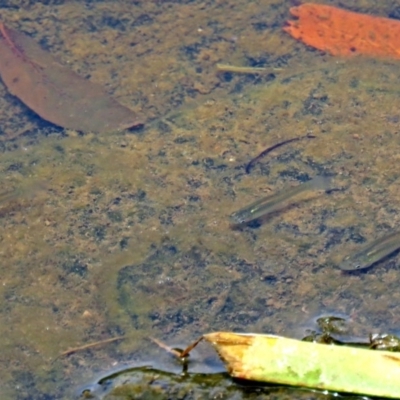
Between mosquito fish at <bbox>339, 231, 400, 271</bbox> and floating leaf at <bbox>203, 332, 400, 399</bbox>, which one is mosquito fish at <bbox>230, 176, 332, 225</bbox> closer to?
mosquito fish at <bbox>339, 231, 400, 271</bbox>

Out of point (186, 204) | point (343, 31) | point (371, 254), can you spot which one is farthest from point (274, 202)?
point (343, 31)

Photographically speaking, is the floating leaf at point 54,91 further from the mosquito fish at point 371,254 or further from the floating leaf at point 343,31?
the mosquito fish at point 371,254

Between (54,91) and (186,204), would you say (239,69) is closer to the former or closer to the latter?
(54,91)

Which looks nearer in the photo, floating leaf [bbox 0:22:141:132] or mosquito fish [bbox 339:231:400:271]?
mosquito fish [bbox 339:231:400:271]

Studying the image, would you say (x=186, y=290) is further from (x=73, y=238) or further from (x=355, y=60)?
(x=355, y=60)

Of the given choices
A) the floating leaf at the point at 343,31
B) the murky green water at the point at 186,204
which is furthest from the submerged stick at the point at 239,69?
the floating leaf at the point at 343,31

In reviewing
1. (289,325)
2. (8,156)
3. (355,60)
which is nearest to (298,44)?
(355,60)

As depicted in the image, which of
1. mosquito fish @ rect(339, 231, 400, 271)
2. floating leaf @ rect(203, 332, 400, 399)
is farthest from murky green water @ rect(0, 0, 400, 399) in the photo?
floating leaf @ rect(203, 332, 400, 399)

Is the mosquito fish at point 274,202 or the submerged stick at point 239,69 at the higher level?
the submerged stick at point 239,69
